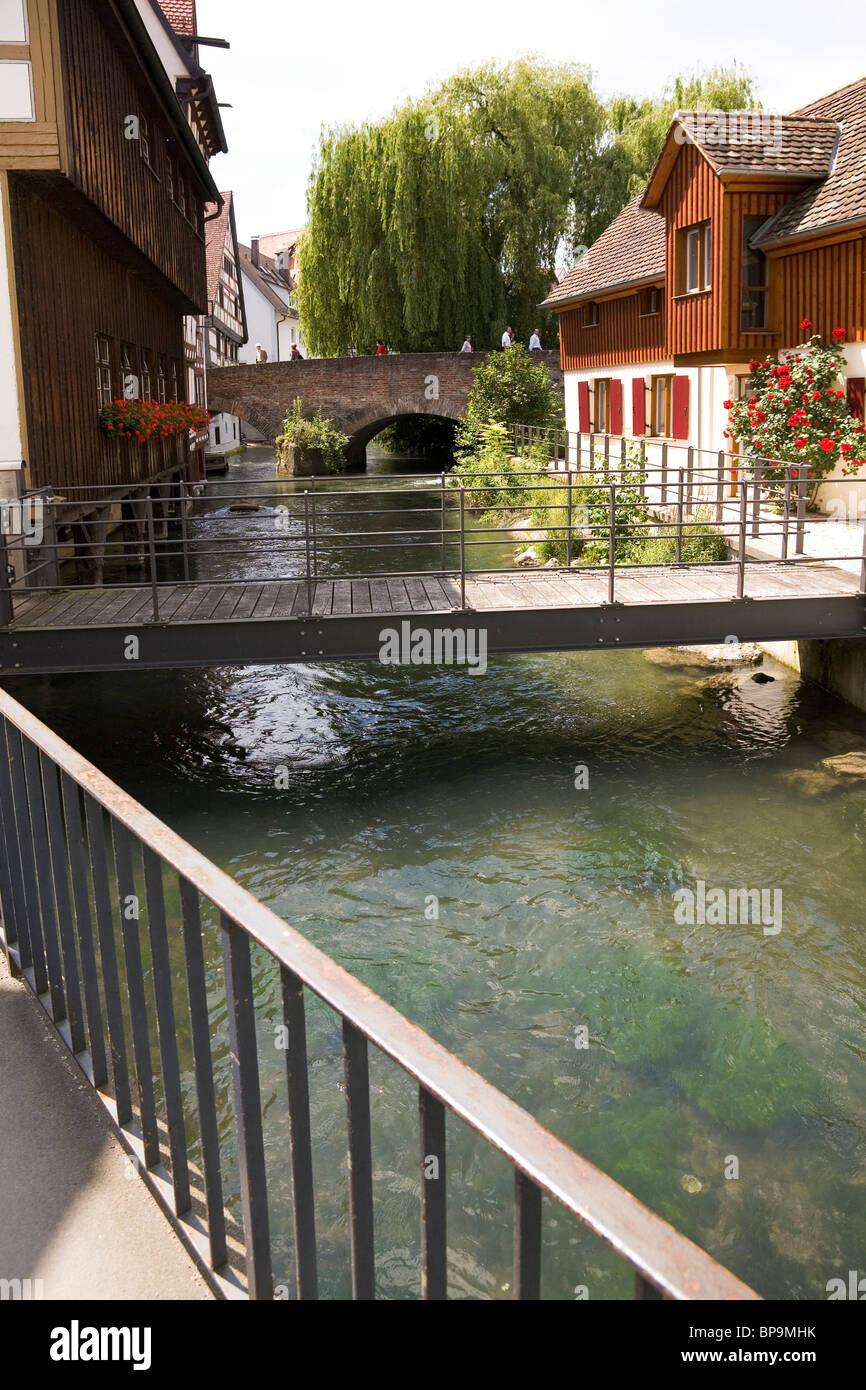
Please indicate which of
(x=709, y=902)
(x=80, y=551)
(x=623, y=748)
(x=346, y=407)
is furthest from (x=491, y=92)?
(x=709, y=902)

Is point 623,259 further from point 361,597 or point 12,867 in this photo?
point 12,867

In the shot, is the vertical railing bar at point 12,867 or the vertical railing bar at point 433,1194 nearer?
the vertical railing bar at point 433,1194

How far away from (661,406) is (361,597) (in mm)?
15451

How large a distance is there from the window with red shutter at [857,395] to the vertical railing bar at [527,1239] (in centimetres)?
1730

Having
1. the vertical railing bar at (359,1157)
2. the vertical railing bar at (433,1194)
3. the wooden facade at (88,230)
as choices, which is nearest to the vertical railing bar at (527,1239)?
the vertical railing bar at (433,1194)

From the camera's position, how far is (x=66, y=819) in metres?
2.98

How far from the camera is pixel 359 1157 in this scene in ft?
6.08

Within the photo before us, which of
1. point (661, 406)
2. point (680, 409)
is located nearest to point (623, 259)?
point (661, 406)

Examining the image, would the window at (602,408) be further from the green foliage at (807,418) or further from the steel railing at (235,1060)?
the steel railing at (235,1060)

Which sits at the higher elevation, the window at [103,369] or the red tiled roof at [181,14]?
the red tiled roof at [181,14]

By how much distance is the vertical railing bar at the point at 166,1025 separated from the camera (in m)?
2.47

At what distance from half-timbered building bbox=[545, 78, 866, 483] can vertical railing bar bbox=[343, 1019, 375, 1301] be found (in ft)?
55.9

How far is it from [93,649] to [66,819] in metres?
7.39

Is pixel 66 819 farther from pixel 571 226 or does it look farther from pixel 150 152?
pixel 571 226
